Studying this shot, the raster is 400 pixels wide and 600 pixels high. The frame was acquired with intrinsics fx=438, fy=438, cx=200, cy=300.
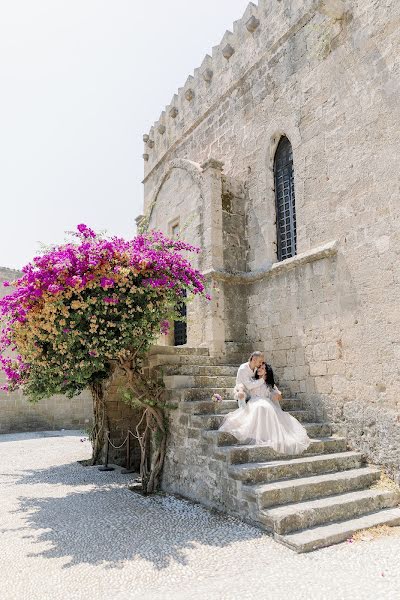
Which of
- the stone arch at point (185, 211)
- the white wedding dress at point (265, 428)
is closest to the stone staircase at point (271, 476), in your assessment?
the white wedding dress at point (265, 428)

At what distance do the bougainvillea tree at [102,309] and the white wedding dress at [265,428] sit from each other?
1.27 meters

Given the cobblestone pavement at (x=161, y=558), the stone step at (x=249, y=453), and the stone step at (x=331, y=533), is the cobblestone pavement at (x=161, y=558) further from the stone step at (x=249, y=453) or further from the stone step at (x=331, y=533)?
the stone step at (x=249, y=453)

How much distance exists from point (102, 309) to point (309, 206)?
3713 millimetres

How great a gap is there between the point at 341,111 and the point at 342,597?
612 centimetres

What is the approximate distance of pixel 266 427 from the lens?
5211 mm

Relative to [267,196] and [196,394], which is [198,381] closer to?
[196,394]

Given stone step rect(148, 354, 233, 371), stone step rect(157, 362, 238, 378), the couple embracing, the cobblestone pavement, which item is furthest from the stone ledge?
the cobblestone pavement

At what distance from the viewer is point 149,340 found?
5910 millimetres

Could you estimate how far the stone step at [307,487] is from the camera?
4.28 m

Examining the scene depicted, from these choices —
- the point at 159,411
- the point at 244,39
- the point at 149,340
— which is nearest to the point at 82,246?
the point at 149,340

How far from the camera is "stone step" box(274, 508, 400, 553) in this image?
12.2ft

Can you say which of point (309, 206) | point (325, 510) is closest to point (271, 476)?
point (325, 510)

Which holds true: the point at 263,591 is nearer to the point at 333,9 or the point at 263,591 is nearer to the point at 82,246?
the point at 82,246

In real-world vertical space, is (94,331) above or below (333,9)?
below
